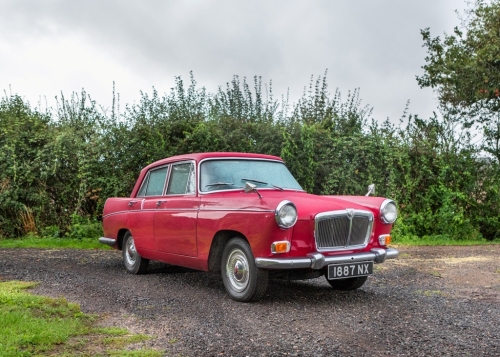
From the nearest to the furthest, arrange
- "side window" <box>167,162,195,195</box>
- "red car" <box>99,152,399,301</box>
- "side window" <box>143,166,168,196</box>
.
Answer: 1. "red car" <box>99,152,399,301</box>
2. "side window" <box>167,162,195,195</box>
3. "side window" <box>143,166,168,196</box>

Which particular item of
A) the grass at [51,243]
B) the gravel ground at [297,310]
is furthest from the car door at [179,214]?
the grass at [51,243]

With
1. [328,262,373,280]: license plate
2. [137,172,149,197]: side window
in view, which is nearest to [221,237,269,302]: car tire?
[328,262,373,280]: license plate

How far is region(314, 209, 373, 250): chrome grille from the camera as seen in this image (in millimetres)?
6004

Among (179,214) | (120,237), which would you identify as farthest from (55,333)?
(120,237)

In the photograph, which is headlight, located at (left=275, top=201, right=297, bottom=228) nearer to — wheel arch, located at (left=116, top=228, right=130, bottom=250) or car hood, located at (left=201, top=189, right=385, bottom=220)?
car hood, located at (left=201, top=189, right=385, bottom=220)

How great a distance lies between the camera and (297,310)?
588cm

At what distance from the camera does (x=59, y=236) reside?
43.2ft

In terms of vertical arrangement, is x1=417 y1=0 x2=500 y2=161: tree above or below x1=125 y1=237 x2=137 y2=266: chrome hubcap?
above

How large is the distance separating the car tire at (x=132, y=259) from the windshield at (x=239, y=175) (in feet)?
6.61

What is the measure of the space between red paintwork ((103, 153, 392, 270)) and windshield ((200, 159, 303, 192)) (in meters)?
0.12

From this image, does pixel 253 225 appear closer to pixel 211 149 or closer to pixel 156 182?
pixel 156 182

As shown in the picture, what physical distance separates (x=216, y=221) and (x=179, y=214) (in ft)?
2.72

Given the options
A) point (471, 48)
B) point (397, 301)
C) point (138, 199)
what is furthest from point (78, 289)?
point (471, 48)

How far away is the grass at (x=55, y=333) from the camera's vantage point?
4398mm
